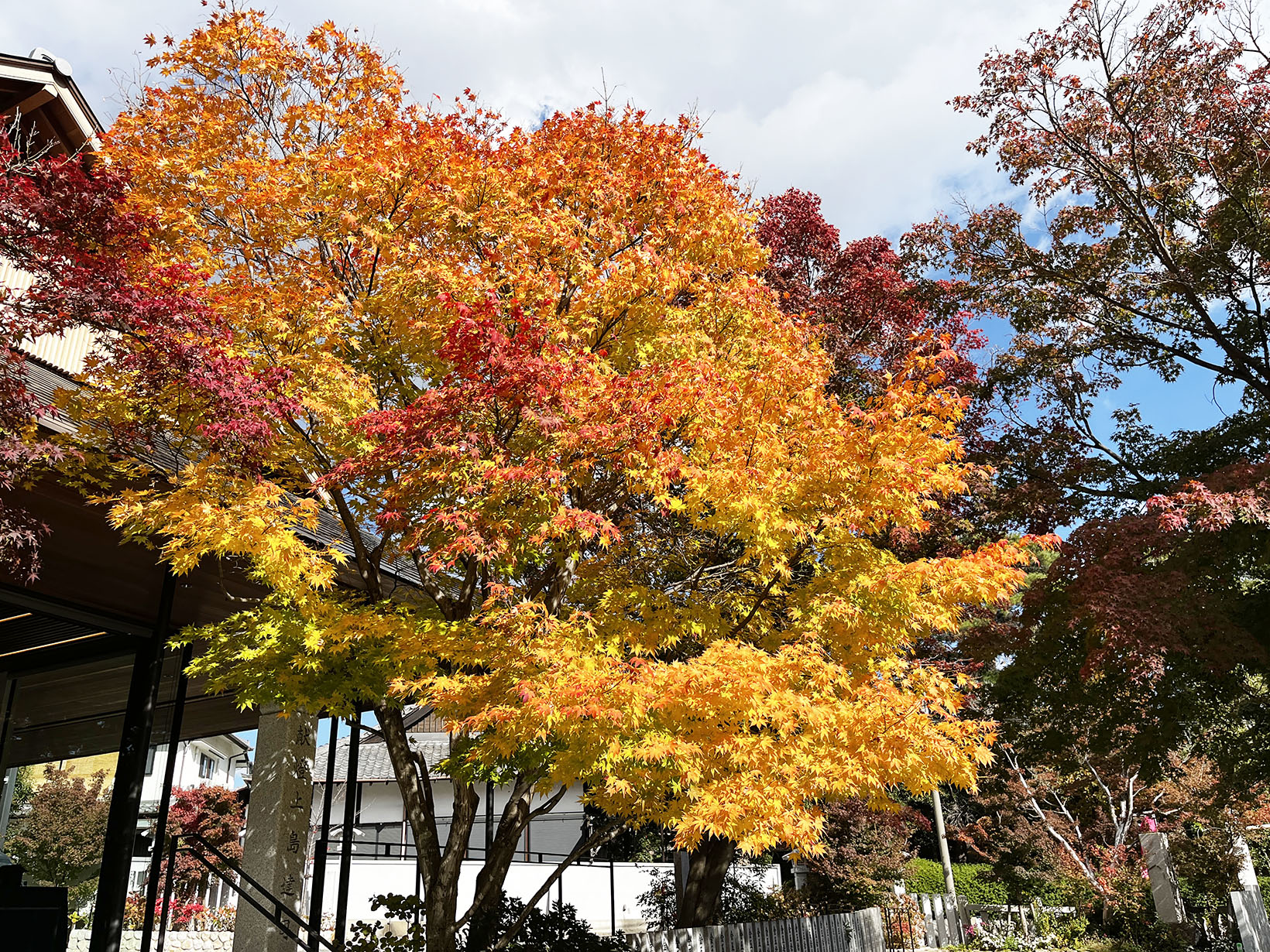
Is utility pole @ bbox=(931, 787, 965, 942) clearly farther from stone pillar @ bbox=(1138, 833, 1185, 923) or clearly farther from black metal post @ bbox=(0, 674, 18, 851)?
black metal post @ bbox=(0, 674, 18, 851)

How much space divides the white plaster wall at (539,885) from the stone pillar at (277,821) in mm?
9126

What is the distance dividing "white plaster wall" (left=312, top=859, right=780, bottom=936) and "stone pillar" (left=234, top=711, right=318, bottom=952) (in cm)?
913

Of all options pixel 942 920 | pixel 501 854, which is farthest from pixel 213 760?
pixel 501 854

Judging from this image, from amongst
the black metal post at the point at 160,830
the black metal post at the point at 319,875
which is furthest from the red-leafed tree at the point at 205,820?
the black metal post at the point at 160,830

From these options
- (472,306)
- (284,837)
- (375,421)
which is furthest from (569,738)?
(284,837)

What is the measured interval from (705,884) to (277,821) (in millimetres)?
5997

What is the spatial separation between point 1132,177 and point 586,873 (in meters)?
21.7

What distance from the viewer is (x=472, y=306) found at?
8.21 meters

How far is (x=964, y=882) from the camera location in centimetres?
3042

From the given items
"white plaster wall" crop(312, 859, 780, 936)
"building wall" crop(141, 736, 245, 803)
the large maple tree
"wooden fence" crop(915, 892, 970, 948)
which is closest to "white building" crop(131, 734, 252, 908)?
"building wall" crop(141, 736, 245, 803)

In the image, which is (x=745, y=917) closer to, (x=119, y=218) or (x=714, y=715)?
(x=714, y=715)

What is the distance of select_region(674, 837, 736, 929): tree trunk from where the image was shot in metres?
12.6

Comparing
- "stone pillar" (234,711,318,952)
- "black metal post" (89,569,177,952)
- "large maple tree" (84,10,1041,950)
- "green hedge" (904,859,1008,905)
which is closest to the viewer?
"large maple tree" (84,10,1041,950)

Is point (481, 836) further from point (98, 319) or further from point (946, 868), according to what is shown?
point (98, 319)
